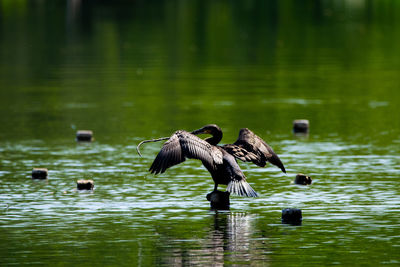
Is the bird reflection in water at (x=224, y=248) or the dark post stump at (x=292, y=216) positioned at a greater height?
the dark post stump at (x=292, y=216)

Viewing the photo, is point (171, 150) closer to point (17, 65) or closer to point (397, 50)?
point (17, 65)

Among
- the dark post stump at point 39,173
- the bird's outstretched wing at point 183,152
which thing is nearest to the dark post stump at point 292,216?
the bird's outstretched wing at point 183,152

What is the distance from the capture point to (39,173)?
21516 mm

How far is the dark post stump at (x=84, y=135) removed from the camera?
88.8 ft

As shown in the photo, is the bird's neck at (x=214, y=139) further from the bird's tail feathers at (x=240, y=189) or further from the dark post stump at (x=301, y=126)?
the dark post stump at (x=301, y=126)

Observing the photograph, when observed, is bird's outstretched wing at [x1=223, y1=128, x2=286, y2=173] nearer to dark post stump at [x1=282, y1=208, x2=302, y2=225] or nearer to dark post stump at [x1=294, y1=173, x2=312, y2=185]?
dark post stump at [x1=294, y1=173, x2=312, y2=185]

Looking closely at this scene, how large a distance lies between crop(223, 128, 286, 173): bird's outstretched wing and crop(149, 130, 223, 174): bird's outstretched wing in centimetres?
64

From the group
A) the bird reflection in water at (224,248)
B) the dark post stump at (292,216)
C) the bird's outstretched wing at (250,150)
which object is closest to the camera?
the bird reflection in water at (224,248)

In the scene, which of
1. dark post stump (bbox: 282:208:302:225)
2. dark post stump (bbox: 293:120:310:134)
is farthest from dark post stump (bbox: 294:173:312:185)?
dark post stump (bbox: 293:120:310:134)

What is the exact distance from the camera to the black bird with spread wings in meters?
17.4

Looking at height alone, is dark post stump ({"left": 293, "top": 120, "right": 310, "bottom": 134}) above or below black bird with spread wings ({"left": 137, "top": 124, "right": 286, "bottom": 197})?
below

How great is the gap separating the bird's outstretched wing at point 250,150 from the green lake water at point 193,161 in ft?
2.36

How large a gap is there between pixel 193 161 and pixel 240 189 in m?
6.68

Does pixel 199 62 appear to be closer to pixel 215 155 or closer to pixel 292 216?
pixel 215 155
